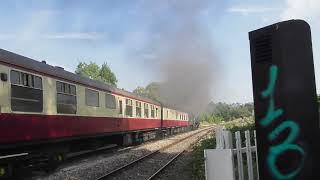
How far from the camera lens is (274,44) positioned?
3.87m

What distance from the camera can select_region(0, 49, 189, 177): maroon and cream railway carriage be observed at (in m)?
12.5

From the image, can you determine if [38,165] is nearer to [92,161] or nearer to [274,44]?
[92,161]

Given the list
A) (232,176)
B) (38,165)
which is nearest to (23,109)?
(38,165)

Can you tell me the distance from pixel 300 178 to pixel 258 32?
119cm

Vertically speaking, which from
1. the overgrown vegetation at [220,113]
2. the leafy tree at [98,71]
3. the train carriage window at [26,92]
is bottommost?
the train carriage window at [26,92]

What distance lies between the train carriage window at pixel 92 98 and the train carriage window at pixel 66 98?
64.7 inches

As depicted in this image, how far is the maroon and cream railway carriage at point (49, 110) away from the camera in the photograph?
12.5 metres

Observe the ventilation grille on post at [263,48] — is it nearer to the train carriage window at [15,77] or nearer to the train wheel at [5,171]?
the train wheel at [5,171]

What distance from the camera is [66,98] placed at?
1661cm

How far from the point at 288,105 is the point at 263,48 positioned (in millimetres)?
509

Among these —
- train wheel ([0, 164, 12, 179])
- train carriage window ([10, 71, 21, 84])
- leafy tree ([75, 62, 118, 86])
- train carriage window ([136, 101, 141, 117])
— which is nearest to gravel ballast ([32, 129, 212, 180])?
train wheel ([0, 164, 12, 179])

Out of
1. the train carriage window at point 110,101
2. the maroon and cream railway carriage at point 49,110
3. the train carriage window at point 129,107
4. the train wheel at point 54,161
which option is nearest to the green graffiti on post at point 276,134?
the maroon and cream railway carriage at point 49,110

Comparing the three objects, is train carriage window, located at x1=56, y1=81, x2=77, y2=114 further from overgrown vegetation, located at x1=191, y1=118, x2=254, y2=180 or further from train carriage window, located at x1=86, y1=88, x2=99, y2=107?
overgrown vegetation, located at x1=191, y1=118, x2=254, y2=180

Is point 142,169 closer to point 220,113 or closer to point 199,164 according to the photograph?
point 199,164
